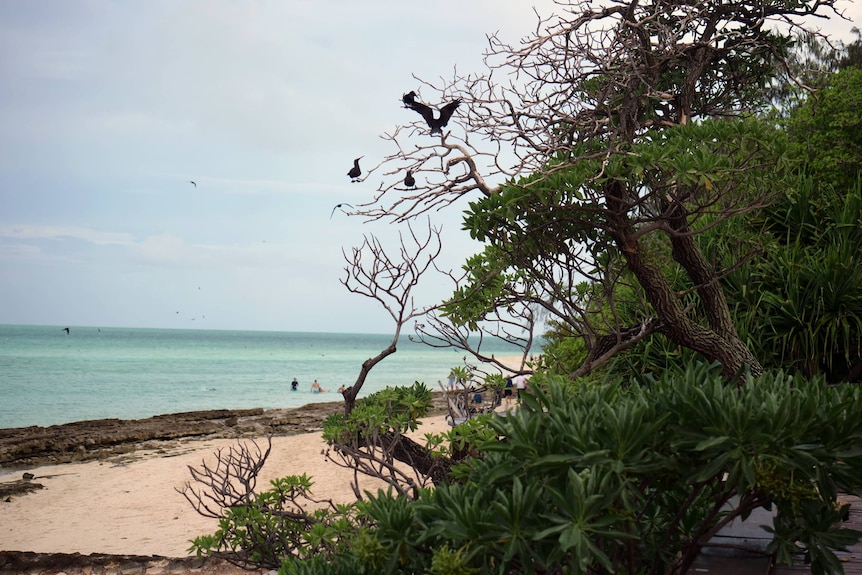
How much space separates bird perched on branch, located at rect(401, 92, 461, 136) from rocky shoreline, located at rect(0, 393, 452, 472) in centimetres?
1324

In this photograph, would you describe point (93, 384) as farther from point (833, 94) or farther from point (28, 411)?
point (833, 94)

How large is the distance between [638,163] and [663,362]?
3806 mm

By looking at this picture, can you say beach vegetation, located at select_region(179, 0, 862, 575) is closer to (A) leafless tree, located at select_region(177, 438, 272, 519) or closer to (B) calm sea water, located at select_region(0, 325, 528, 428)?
(A) leafless tree, located at select_region(177, 438, 272, 519)

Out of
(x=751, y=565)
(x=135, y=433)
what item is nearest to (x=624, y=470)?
(x=751, y=565)

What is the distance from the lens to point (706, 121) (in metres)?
5.02

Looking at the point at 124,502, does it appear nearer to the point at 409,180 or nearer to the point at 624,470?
the point at 409,180

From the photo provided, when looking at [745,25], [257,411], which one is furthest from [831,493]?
[257,411]

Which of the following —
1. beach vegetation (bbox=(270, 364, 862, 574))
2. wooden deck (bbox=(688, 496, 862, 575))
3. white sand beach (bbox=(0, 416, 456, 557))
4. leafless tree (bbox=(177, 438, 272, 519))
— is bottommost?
white sand beach (bbox=(0, 416, 456, 557))

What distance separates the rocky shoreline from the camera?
58.5ft

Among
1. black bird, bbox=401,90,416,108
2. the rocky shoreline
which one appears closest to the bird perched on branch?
black bird, bbox=401,90,416,108

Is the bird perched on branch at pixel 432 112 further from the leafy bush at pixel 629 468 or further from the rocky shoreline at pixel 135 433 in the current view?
the rocky shoreline at pixel 135 433

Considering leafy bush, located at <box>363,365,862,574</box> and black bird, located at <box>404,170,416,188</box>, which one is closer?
leafy bush, located at <box>363,365,862,574</box>

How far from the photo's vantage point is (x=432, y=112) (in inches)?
199

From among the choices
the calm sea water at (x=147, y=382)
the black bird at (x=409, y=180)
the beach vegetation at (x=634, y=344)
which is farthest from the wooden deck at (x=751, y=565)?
the calm sea water at (x=147, y=382)
